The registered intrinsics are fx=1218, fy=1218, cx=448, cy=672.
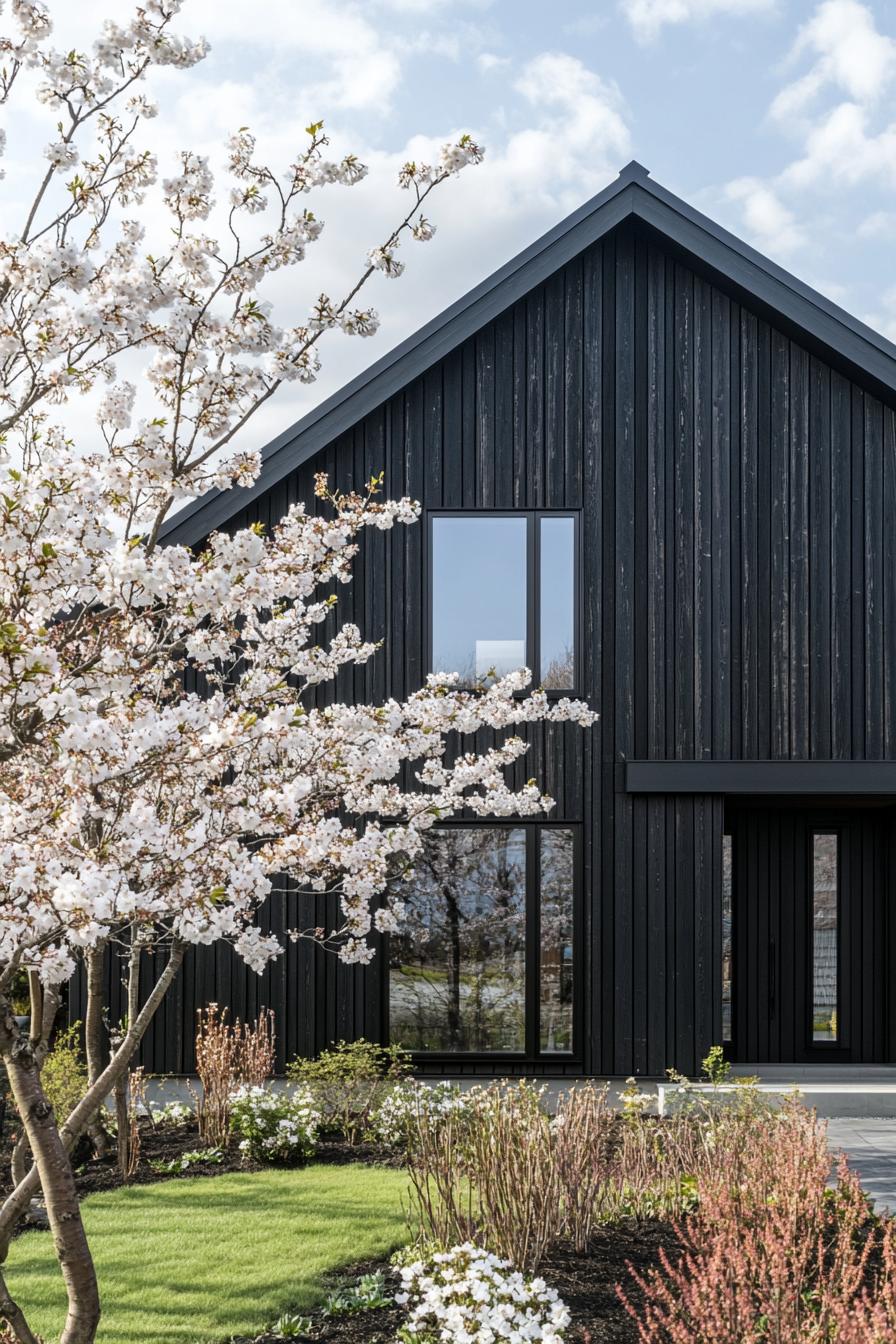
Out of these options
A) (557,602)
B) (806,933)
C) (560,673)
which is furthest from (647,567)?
(806,933)

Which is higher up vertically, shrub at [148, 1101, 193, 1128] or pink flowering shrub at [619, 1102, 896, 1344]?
pink flowering shrub at [619, 1102, 896, 1344]

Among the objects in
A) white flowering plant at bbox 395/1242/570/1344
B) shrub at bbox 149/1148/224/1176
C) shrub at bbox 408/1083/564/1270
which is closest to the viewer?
white flowering plant at bbox 395/1242/570/1344

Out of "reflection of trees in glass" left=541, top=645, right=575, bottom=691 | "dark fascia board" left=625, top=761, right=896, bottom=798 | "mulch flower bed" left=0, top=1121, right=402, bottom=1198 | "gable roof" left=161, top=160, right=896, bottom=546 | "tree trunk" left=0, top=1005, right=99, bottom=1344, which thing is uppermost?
"gable roof" left=161, top=160, right=896, bottom=546

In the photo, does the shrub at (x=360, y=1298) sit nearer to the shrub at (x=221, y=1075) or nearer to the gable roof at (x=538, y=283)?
the shrub at (x=221, y=1075)

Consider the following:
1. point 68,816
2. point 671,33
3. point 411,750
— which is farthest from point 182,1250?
point 671,33

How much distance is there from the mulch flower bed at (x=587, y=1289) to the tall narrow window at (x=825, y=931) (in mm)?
5675

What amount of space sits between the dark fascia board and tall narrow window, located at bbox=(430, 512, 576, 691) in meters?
1.02

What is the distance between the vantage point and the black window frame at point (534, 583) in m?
10.1

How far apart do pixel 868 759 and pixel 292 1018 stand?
16.8ft

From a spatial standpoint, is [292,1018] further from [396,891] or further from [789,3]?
[789,3]

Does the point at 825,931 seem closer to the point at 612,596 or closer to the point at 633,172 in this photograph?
the point at 612,596

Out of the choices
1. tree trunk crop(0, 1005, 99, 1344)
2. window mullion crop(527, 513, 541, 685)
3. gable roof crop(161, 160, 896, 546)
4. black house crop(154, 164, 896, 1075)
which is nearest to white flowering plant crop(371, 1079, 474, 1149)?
black house crop(154, 164, 896, 1075)

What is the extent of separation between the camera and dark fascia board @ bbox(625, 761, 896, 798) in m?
9.82

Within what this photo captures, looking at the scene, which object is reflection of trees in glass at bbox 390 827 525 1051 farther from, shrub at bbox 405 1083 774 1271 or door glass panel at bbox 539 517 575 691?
shrub at bbox 405 1083 774 1271
